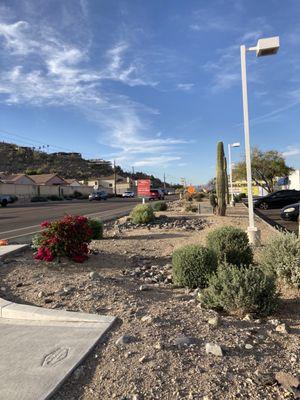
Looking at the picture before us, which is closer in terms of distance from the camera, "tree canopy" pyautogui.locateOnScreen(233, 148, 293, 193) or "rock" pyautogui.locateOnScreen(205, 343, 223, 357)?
"rock" pyautogui.locateOnScreen(205, 343, 223, 357)

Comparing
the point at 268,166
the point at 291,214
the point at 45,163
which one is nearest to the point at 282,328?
the point at 291,214

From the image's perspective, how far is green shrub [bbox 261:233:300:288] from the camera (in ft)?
19.5

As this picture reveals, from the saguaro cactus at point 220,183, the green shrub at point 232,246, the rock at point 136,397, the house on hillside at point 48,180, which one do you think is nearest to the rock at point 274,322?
the rock at point 136,397

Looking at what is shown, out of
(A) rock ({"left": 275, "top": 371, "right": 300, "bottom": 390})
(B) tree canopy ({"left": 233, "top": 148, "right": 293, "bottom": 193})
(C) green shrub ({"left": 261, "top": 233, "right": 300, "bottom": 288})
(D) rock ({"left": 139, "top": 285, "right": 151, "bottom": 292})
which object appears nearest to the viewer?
(A) rock ({"left": 275, "top": 371, "right": 300, "bottom": 390})

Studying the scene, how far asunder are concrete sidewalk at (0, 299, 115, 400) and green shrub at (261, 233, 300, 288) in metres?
2.79

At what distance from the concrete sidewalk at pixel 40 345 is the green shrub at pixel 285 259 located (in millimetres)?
2786

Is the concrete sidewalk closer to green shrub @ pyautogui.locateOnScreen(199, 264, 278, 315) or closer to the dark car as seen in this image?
green shrub @ pyautogui.locateOnScreen(199, 264, 278, 315)

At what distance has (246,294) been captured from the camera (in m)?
4.88

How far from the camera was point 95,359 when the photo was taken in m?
3.72

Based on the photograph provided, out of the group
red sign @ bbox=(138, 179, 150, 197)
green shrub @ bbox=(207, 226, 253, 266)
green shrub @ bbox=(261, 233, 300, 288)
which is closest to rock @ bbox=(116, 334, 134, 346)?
green shrub @ bbox=(261, 233, 300, 288)

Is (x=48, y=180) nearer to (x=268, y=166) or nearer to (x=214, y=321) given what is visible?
(x=268, y=166)

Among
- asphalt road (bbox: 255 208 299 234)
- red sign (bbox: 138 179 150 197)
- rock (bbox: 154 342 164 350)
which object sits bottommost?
asphalt road (bbox: 255 208 299 234)

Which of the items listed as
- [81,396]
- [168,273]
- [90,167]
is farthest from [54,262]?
[90,167]

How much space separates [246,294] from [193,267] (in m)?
1.74
